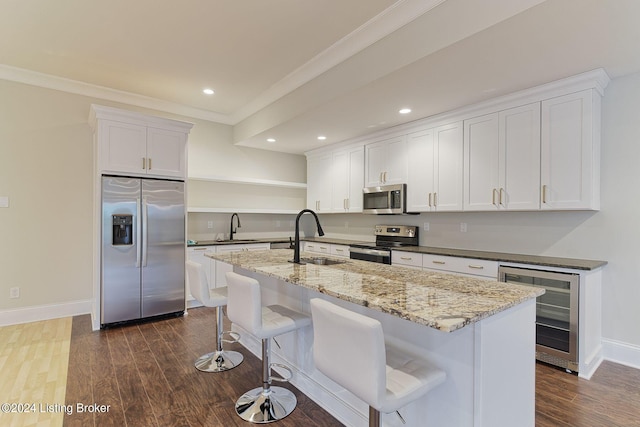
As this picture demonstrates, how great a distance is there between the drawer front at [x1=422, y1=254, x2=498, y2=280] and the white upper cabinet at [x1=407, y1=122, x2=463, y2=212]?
2.14 feet

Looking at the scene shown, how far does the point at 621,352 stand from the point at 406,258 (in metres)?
2.05

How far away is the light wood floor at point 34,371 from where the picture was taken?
206 centimetres

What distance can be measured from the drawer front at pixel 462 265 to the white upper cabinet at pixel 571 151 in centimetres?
76

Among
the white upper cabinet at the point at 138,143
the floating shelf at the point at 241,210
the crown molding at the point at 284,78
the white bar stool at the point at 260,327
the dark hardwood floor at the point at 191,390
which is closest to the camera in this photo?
the white bar stool at the point at 260,327

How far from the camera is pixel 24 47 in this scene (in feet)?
10.5

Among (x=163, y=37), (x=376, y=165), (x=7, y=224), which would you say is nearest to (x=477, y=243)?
(x=376, y=165)

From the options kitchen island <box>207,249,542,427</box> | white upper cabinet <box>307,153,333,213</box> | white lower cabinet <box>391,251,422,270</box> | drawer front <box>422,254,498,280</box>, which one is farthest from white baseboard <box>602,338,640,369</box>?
white upper cabinet <box>307,153,333,213</box>

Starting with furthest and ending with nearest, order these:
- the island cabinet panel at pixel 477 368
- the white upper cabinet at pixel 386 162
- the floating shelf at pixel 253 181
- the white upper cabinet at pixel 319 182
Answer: the white upper cabinet at pixel 319 182
the floating shelf at pixel 253 181
the white upper cabinet at pixel 386 162
the island cabinet panel at pixel 477 368

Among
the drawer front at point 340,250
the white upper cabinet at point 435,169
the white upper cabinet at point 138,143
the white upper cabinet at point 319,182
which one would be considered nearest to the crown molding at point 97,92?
the white upper cabinet at point 138,143

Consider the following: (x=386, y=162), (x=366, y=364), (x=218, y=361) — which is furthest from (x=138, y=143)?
(x=366, y=364)

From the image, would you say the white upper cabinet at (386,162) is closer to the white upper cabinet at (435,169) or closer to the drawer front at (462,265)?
the white upper cabinet at (435,169)

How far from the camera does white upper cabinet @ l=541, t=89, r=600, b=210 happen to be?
278cm

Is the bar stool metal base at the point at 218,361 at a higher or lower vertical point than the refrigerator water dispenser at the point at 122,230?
lower

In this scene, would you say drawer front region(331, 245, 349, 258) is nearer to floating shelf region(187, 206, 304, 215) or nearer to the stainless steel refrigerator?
floating shelf region(187, 206, 304, 215)
